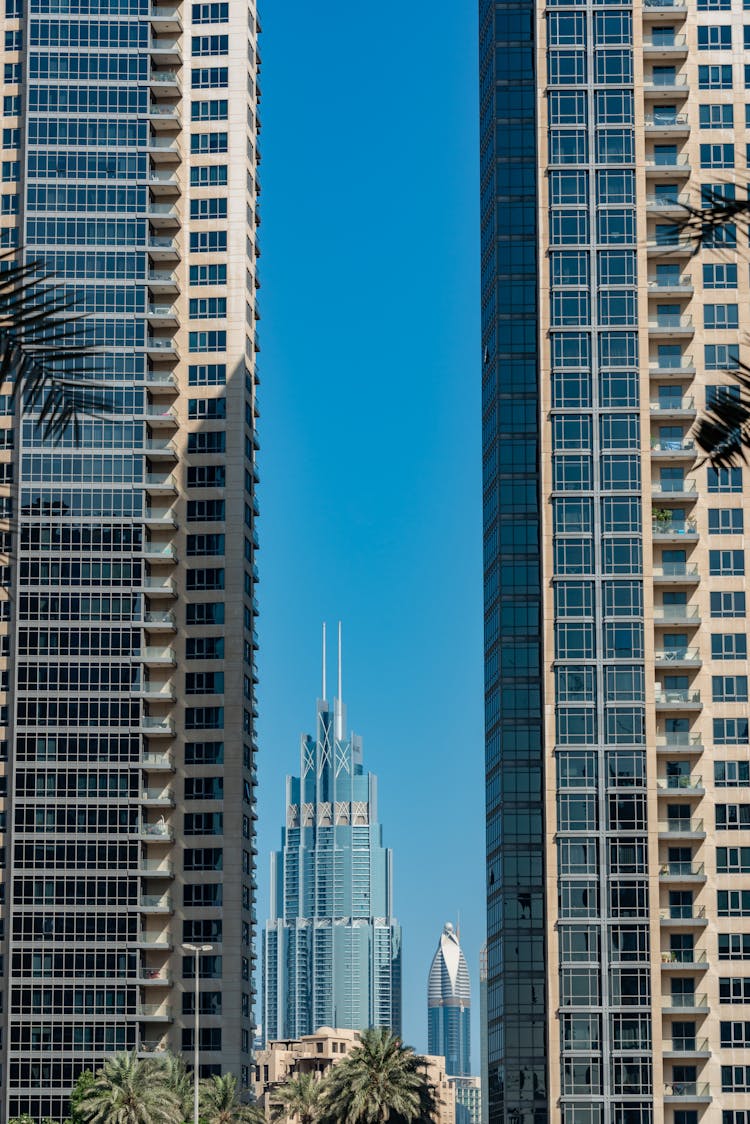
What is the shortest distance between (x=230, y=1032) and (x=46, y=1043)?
A: 41.8ft

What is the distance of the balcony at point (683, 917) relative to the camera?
416ft

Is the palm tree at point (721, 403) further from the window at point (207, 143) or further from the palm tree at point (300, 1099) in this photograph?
the palm tree at point (300, 1099)

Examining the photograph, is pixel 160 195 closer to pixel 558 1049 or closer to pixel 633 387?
pixel 633 387

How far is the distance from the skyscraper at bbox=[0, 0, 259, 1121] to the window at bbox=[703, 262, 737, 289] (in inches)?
1350

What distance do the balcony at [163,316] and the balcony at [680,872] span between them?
5201 centimetres

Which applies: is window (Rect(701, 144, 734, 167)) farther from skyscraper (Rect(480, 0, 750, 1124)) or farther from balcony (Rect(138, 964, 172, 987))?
balcony (Rect(138, 964, 172, 987))

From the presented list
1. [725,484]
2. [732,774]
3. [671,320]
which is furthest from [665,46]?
[732,774]

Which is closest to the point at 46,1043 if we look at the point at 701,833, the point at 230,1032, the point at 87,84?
the point at 230,1032

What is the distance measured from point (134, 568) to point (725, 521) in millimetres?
40382

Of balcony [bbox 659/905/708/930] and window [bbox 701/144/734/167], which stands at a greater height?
window [bbox 701/144/734/167]

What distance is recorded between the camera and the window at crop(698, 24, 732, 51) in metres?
140

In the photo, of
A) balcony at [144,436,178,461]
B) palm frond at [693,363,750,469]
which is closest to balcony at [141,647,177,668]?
balcony at [144,436,178,461]

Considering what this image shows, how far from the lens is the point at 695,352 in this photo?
445ft

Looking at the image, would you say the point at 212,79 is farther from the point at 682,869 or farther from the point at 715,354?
the point at 682,869
